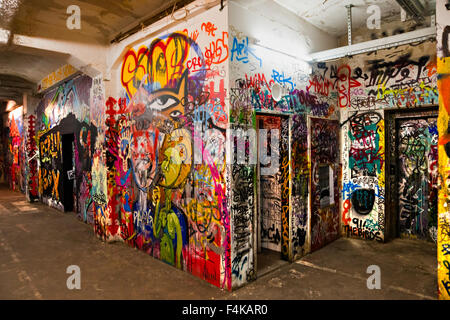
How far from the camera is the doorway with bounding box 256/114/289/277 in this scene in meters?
4.47

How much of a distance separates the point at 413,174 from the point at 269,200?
2626 millimetres

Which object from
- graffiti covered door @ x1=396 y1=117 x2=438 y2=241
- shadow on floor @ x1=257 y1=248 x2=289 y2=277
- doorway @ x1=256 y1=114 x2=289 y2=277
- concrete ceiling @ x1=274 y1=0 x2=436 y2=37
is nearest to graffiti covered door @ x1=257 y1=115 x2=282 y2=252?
doorway @ x1=256 y1=114 x2=289 y2=277

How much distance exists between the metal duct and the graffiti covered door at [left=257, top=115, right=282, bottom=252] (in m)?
2.31

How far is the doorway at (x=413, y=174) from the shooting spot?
4930mm

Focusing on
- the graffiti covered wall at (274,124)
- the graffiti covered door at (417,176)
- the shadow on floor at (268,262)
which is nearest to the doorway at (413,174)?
the graffiti covered door at (417,176)

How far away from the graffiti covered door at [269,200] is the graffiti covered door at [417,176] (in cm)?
236

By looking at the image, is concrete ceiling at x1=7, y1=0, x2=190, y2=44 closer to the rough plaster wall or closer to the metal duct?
the metal duct

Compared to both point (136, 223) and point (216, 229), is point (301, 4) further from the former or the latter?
point (136, 223)

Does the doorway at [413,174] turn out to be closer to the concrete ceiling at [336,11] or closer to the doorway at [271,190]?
the concrete ceiling at [336,11]

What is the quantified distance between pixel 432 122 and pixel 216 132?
12.7 feet

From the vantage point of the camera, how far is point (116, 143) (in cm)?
535

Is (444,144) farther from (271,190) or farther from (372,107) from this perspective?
(271,190)

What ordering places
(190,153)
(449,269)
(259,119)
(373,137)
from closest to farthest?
(449,269)
(190,153)
(259,119)
(373,137)
